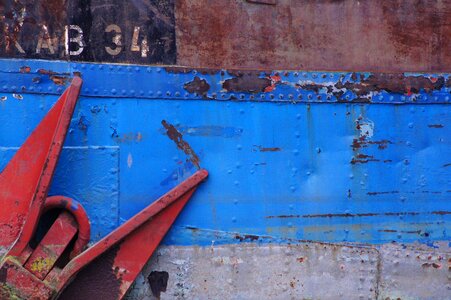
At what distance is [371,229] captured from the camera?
3582 millimetres

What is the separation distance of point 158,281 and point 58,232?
2.25 ft

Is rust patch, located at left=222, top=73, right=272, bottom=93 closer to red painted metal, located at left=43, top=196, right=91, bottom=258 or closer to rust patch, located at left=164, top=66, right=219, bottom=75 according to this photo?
rust patch, located at left=164, top=66, right=219, bottom=75

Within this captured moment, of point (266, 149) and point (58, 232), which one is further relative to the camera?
point (266, 149)

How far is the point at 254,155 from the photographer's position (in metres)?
3.47

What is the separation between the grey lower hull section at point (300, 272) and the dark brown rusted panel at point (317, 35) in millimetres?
1181

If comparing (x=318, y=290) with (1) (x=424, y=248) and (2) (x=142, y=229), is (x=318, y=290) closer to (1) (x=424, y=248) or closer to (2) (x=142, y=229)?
(1) (x=424, y=248)

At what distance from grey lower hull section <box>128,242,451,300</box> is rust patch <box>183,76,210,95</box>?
3.19 ft

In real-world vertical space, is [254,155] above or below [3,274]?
above

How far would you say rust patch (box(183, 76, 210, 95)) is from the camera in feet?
11.2

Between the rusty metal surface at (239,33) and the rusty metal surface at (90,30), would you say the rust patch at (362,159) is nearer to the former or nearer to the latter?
the rusty metal surface at (239,33)

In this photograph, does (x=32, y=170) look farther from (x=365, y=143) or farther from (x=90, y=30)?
(x=365, y=143)

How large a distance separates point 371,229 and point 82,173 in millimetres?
1863

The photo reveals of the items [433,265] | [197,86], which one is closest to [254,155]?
[197,86]

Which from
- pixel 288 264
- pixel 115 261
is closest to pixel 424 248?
pixel 288 264
